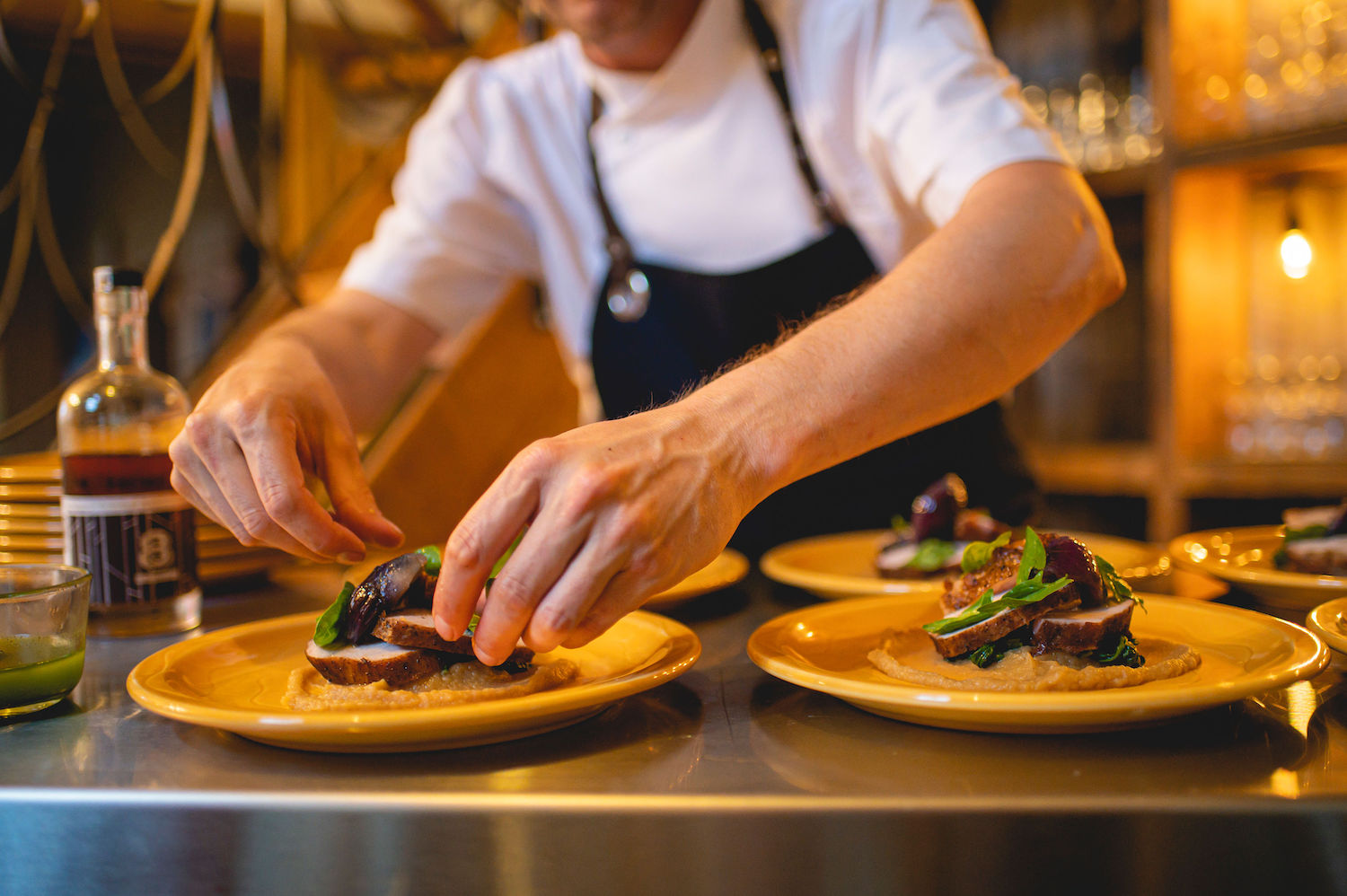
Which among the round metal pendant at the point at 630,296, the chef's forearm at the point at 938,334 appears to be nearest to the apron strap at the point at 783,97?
the round metal pendant at the point at 630,296

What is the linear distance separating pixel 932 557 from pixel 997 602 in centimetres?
44

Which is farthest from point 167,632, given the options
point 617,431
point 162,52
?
point 162,52

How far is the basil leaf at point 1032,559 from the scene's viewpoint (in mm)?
743

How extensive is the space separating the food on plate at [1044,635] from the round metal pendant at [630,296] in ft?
3.39

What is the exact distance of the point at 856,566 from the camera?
4.44 feet

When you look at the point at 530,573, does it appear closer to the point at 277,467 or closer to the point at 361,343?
the point at 277,467

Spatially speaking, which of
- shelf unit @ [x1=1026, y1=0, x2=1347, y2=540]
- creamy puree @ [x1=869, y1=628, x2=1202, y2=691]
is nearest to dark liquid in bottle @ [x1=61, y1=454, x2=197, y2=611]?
creamy puree @ [x1=869, y1=628, x2=1202, y2=691]

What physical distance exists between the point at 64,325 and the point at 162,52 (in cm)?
79

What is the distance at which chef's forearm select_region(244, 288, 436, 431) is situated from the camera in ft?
5.03

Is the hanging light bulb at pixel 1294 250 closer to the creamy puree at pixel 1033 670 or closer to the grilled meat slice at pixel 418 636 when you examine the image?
the creamy puree at pixel 1033 670

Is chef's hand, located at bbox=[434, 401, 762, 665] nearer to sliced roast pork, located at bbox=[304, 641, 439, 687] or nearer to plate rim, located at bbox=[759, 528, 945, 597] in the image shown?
sliced roast pork, located at bbox=[304, 641, 439, 687]

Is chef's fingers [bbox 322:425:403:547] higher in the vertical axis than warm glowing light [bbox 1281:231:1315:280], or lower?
lower

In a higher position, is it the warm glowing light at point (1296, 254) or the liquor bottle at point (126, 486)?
the warm glowing light at point (1296, 254)

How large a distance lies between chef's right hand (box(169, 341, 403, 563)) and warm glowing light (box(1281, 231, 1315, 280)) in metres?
2.68
